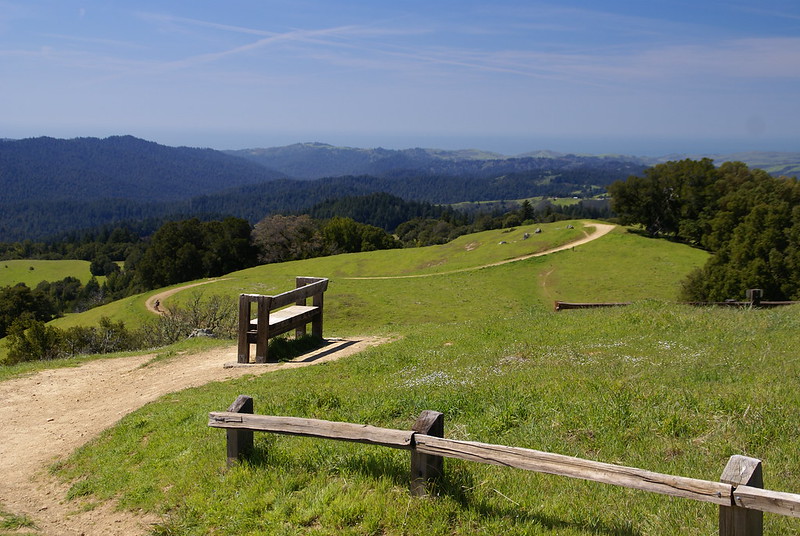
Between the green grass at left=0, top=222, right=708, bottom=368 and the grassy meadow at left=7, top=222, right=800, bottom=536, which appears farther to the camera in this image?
the green grass at left=0, top=222, right=708, bottom=368

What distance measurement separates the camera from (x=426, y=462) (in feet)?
20.2

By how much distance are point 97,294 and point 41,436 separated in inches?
5064

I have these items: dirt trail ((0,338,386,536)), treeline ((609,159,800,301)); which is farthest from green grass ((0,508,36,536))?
treeline ((609,159,800,301))

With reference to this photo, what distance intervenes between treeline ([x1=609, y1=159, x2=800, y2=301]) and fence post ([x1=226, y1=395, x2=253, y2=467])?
152 ft

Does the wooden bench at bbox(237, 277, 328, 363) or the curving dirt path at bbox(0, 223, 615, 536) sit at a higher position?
the wooden bench at bbox(237, 277, 328, 363)

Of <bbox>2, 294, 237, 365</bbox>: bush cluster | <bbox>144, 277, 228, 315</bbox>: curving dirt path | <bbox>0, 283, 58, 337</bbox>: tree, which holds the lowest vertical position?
<bbox>0, 283, 58, 337</bbox>: tree

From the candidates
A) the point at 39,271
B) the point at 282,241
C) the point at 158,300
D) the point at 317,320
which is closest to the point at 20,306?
the point at 158,300

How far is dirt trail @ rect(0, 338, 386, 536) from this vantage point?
7.75 m

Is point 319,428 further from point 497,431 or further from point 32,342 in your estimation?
point 32,342

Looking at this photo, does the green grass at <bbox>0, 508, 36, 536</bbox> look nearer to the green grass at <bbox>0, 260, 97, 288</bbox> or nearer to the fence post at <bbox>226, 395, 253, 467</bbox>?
the fence post at <bbox>226, 395, 253, 467</bbox>

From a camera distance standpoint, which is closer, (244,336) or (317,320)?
(244,336)

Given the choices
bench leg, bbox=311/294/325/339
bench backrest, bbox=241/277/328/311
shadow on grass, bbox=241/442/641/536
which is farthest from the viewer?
bench leg, bbox=311/294/325/339

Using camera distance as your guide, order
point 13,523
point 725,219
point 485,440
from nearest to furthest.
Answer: point 13,523, point 485,440, point 725,219

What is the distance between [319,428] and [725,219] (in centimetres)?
6237
